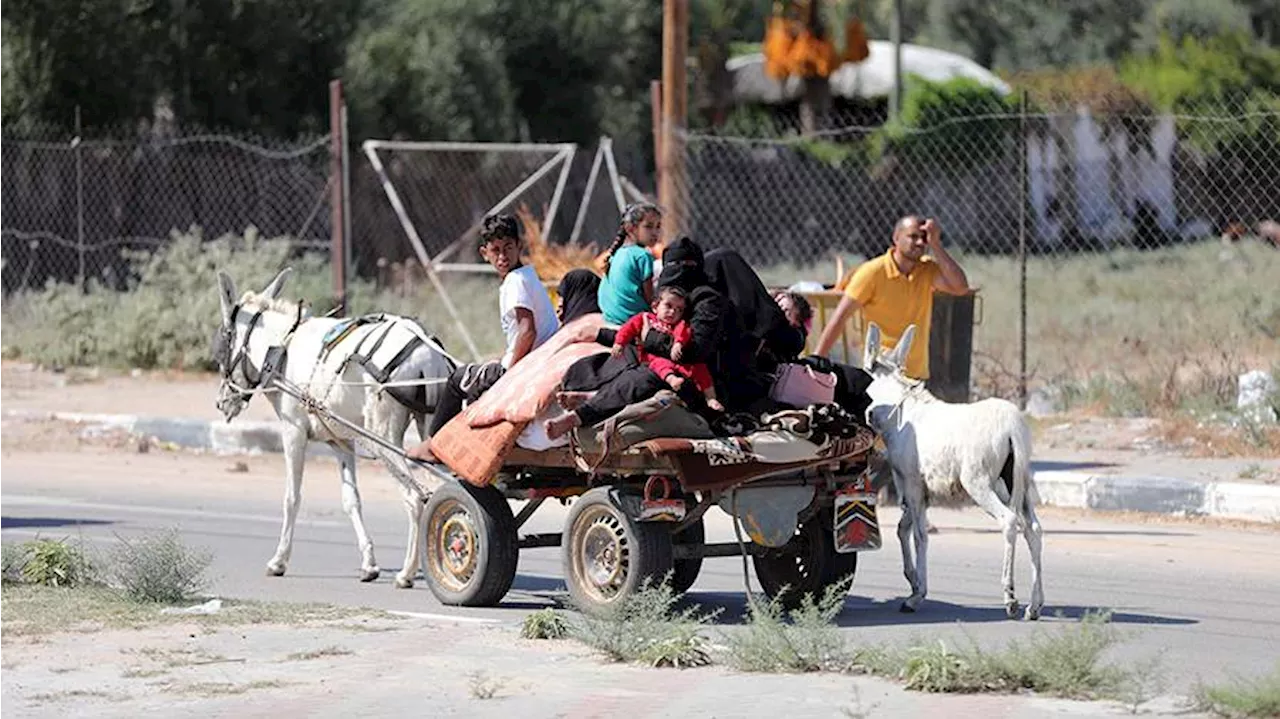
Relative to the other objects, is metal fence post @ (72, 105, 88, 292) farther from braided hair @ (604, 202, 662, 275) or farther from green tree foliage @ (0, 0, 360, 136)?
braided hair @ (604, 202, 662, 275)

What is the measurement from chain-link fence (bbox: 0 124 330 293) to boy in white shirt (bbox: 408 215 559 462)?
14797 millimetres

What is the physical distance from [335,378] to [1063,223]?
83.0 ft

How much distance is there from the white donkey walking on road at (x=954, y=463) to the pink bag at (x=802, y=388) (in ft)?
1.93

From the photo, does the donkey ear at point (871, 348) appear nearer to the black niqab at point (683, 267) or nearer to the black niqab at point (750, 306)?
the black niqab at point (750, 306)

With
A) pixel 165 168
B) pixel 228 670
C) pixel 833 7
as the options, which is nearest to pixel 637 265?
pixel 228 670

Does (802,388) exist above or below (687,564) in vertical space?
above

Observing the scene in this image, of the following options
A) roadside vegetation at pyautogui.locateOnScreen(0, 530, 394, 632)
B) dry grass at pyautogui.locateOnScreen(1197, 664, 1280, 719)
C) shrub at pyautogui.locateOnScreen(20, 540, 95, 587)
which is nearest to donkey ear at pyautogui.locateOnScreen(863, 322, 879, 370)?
roadside vegetation at pyautogui.locateOnScreen(0, 530, 394, 632)

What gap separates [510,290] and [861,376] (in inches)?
76.1

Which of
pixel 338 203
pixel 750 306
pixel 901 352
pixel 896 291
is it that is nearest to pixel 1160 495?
pixel 896 291

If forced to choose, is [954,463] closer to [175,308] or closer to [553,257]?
[553,257]

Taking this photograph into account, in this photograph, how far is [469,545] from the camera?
1166cm

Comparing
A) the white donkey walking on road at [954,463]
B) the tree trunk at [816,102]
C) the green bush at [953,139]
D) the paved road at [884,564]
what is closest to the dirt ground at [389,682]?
Result: the paved road at [884,564]

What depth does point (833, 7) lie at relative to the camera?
2053 inches

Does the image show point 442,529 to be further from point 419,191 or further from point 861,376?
point 419,191
